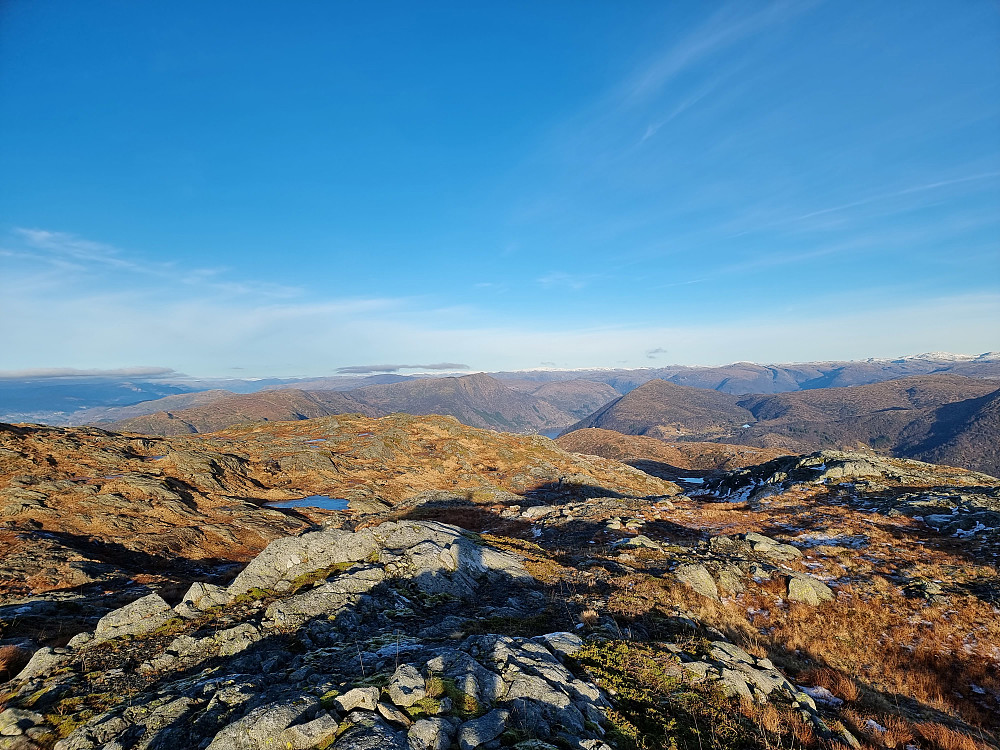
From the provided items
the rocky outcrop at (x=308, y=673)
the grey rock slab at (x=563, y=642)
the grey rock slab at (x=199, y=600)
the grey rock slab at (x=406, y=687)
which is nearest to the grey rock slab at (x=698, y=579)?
the rocky outcrop at (x=308, y=673)

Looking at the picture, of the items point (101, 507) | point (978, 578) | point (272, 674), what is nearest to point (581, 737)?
point (272, 674)

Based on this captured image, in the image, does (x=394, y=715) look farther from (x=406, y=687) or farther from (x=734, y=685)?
(x=734, y=685)

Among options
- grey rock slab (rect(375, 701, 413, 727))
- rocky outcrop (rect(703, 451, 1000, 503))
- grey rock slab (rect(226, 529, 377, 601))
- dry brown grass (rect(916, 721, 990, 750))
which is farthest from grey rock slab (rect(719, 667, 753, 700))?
rocky outcrop (rect(703, 451, 1000, 503))

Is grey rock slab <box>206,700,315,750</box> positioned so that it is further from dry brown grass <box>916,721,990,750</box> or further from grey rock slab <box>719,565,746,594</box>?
grey rock slab <box>719,565,746,594</box>

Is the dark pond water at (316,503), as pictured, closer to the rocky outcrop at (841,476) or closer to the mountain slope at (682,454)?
the rocky outcrop at (841,476)

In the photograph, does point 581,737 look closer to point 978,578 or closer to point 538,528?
point 978,578

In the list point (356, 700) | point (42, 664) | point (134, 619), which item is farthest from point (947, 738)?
point (134, 619)
